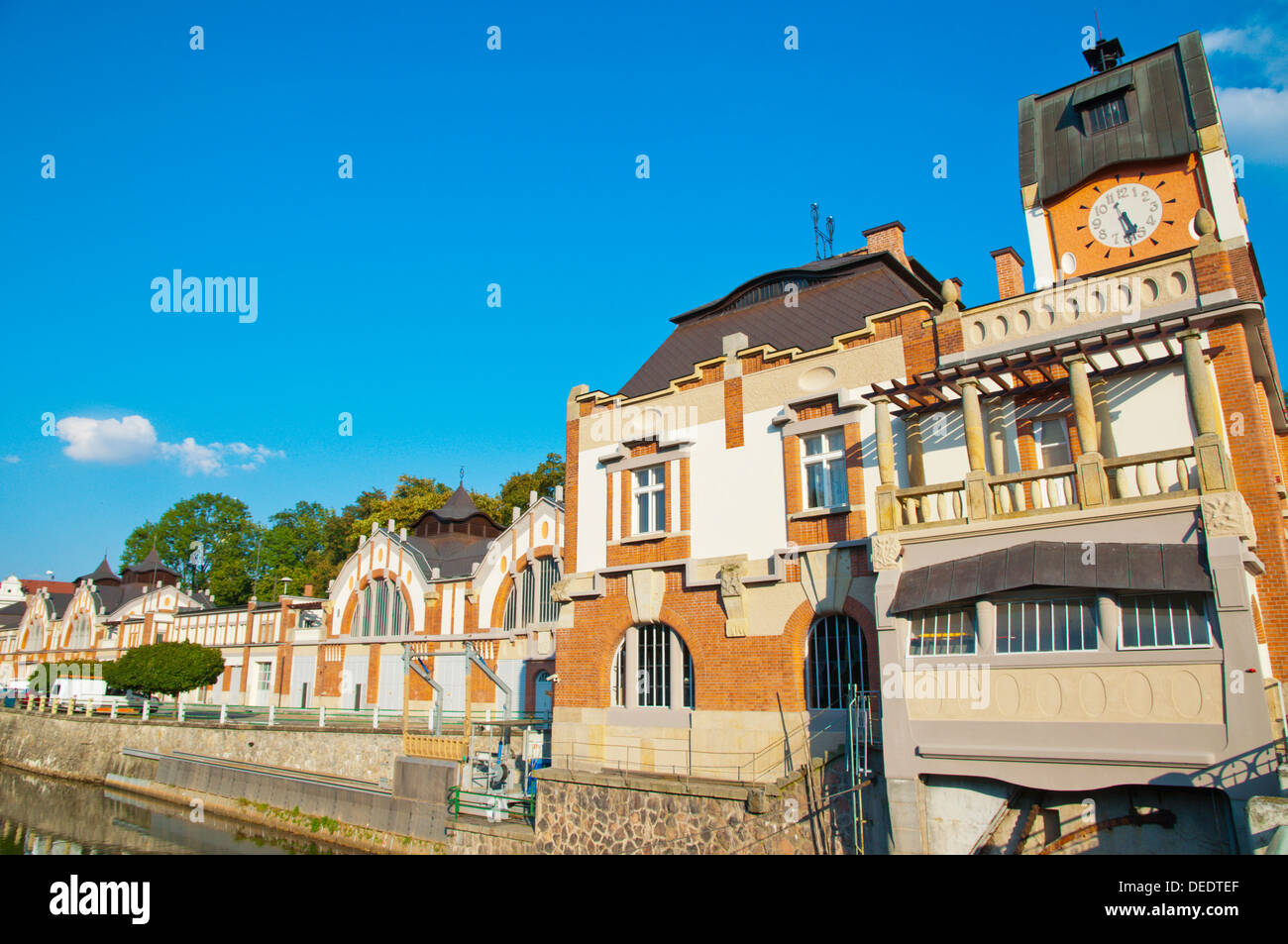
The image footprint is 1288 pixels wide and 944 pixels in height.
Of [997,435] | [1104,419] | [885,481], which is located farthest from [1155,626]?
[997,435]

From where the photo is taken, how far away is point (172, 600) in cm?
5791

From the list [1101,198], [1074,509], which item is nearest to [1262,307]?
[1074,509]

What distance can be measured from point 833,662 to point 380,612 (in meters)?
28.4

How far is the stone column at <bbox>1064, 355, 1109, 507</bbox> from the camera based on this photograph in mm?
11711

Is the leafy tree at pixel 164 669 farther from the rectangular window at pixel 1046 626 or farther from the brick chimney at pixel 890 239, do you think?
→ the rectangular window at pixel 1046 626

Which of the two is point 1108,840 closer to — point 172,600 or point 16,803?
point 16,803

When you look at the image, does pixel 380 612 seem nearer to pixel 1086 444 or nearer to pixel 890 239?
pixel 890 239

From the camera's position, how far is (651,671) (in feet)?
60.7

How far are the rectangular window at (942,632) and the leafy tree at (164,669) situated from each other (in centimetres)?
3578

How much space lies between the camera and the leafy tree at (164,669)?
123 feet

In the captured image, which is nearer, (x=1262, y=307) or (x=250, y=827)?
(x=1262, y=307)

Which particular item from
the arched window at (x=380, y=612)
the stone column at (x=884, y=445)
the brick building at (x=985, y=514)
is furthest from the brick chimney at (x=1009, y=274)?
the arched window at (x=380, y=612)

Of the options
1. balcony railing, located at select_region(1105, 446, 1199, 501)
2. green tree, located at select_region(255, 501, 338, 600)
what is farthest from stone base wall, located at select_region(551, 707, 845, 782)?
green tree, located at select_region(255, 501, 338, 600)

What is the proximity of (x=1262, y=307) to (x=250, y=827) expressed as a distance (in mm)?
29069
